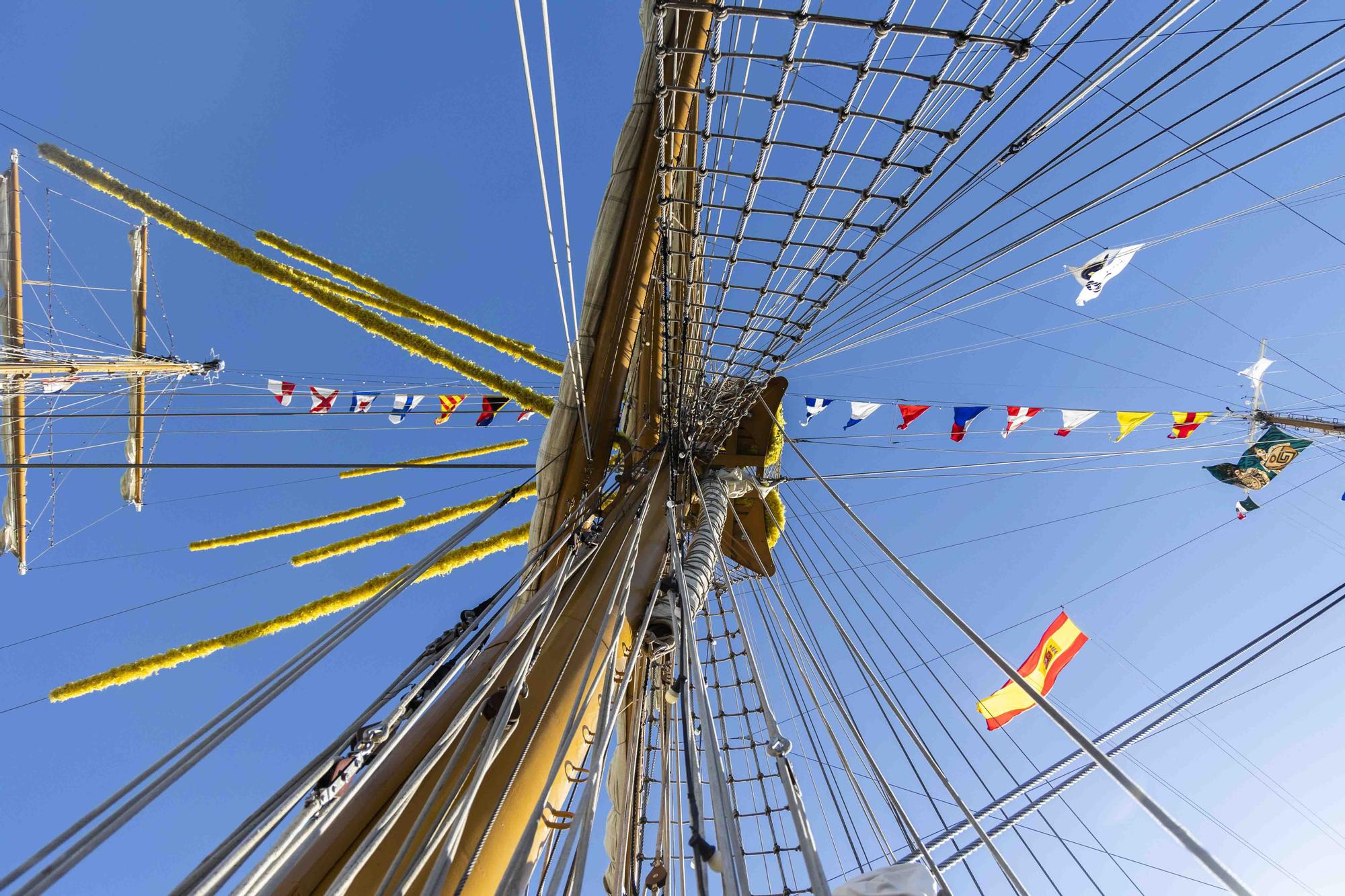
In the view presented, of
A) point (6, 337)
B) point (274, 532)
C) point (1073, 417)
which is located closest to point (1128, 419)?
point (1073, 417)

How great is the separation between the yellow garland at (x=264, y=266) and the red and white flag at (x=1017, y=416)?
578cm

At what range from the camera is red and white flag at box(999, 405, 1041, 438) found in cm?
867

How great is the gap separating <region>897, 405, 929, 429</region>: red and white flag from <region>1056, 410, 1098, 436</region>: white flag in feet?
5.48

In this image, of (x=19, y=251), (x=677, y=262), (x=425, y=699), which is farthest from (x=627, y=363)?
(x=19, y=251)

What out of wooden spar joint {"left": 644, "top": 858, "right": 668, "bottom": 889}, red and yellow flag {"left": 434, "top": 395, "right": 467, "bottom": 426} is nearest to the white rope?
wooden spar joint {"left": 644, "top": 858, "right": 668, "bottom": 889}

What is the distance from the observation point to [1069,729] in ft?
6.65

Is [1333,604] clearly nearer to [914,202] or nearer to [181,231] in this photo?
[914,202]

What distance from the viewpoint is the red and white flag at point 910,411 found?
29.0 feet

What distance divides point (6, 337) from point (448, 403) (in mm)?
7370

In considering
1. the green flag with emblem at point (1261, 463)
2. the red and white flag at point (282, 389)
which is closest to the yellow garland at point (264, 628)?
the red and white flag at point (282, 389)

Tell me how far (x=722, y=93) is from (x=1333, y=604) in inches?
162

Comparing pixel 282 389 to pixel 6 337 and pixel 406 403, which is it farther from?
Result: pixel 6 337

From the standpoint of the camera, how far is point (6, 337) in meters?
10.2

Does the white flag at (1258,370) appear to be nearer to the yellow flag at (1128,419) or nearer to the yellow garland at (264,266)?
the yellow flag at (1128,419)
